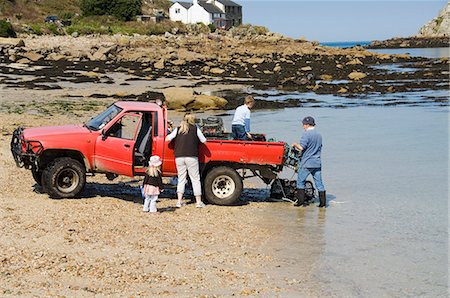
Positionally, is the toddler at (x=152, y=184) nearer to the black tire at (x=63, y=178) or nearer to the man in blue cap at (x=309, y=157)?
the black tire at (x=63, y=178)

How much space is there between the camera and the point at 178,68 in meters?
57.5

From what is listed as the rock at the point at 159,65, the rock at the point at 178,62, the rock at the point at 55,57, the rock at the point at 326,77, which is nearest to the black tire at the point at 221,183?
the rock at the point at 326,77

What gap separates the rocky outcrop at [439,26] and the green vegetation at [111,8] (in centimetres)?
9418

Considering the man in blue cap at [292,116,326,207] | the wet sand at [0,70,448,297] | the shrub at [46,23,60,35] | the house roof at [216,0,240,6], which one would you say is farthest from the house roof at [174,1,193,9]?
the man in blue cap at [292,116,326,207]

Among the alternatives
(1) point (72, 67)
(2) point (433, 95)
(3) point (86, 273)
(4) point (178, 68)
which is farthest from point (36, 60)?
(3) point (86, 273)

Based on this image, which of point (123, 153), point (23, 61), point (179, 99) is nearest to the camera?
point (123, 153)

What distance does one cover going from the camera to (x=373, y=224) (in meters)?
12.8

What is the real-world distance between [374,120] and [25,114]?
15.4m

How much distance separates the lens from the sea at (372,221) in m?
9.56

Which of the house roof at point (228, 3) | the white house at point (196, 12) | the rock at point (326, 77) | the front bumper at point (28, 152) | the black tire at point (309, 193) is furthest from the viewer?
the house roof at point (228, 3)

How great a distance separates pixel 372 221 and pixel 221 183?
3.11 m

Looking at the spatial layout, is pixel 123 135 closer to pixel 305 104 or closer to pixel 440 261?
pixel 440 261

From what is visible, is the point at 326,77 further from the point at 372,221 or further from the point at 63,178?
the point at 63,178

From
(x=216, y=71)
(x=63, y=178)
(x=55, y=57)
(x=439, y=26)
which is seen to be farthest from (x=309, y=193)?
(x=439, y=26)
